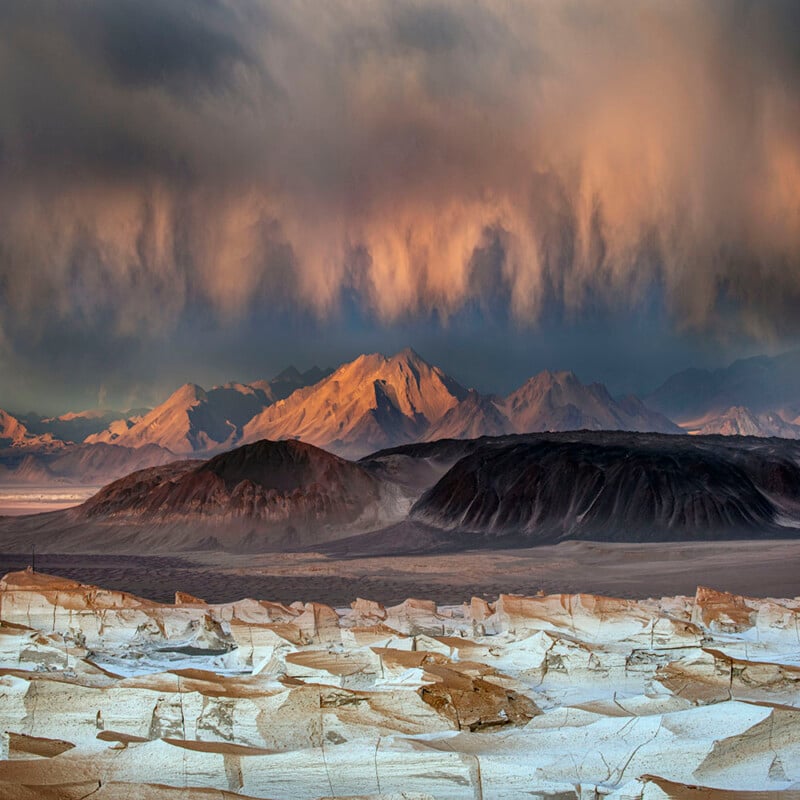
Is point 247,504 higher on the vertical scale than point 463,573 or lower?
higher

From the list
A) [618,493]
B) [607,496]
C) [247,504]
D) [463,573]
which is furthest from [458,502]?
[463,573]

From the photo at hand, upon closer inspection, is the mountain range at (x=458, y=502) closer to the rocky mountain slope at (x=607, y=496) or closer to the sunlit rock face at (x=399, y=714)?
the rocky mountain slope at (x=607, y=496)

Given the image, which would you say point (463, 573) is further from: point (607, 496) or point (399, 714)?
point (399, 714)

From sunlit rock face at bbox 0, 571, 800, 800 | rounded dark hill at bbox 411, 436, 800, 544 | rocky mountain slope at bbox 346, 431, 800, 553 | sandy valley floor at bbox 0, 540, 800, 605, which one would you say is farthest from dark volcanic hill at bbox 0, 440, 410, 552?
sunlit rock face at bbox 0, 571, 800, 800

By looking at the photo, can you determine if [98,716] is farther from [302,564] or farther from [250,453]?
[250,453]

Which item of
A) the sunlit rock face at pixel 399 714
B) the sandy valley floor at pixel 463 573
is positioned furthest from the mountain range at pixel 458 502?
the sunlit rock face at pixel 399 714

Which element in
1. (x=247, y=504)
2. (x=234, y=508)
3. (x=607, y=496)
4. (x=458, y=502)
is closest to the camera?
(x=607, y=496)
